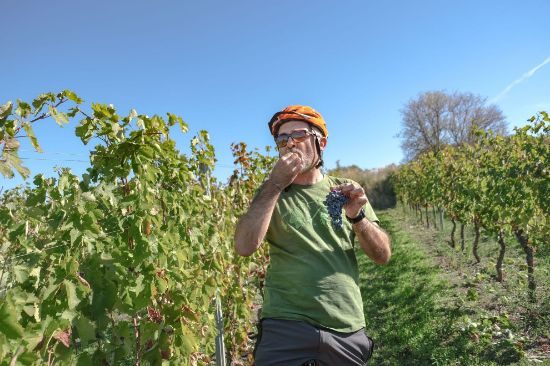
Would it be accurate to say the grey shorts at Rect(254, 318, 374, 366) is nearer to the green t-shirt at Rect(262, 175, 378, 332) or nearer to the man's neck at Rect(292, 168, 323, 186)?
the green t-shirt at Rect(262, 175, 378, 332)

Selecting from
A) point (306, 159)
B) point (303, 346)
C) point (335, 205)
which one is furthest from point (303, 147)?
point (303, 346)

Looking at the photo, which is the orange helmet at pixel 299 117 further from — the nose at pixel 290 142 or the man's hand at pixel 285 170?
the man's hand at pixel 285 170

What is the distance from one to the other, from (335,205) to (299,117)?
1.30 ft

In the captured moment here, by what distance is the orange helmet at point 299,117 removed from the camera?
70.2 inches

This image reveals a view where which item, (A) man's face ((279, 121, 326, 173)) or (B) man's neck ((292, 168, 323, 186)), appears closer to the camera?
(A) man's face ((279, 121, 326, 173))

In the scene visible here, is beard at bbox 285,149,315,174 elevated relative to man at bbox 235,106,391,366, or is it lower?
Result: elevated

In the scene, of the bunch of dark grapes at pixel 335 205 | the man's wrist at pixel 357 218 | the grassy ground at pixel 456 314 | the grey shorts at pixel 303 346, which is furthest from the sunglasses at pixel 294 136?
the grassy ground at pixel 456 314

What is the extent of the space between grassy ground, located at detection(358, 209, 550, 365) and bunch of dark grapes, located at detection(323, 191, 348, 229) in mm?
2899

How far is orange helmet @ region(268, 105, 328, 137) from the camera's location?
1783 mm

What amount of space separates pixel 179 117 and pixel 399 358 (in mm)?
3420

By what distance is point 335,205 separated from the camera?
1.71 m

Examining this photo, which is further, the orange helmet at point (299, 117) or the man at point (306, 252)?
the orange helmet at point (299, 117)

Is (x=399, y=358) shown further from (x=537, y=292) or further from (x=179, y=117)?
(x=179, y=117)

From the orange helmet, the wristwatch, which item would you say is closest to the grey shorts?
the wristwatch
